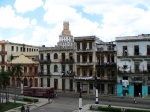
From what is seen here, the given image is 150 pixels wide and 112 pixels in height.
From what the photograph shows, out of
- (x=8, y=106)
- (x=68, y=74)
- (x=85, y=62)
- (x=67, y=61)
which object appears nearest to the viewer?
(x=8, y=106)

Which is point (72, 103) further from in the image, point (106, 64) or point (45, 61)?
point (45, 61)

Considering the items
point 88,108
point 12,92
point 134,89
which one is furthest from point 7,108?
point 134,89

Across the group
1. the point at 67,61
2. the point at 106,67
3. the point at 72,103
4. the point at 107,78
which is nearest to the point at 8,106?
the point at 72,103

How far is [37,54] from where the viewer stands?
8119 cm

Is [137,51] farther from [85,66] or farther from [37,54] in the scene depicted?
[37,54]

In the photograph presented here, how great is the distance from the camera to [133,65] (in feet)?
216

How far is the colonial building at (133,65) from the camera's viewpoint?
6425 centimetres

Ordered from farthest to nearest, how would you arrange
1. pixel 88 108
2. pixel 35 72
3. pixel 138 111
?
1. pixel 35 72
2. pixel 88 108
3. pixel 138 111

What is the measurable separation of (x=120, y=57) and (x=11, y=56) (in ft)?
123

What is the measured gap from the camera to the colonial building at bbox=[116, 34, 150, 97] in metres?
64.2

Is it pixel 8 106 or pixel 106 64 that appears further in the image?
pixel 106 64

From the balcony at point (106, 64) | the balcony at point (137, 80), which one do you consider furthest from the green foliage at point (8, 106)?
the balcony at point (137, 80)

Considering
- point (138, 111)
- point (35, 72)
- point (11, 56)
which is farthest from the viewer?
point (11, 56)

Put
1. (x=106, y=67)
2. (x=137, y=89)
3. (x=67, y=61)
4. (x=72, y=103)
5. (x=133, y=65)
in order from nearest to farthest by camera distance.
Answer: (x=72, y=103)
(x=137, y=89)
(x=133, y=65)
(x=106, y=67)
(x=67, y=61)
